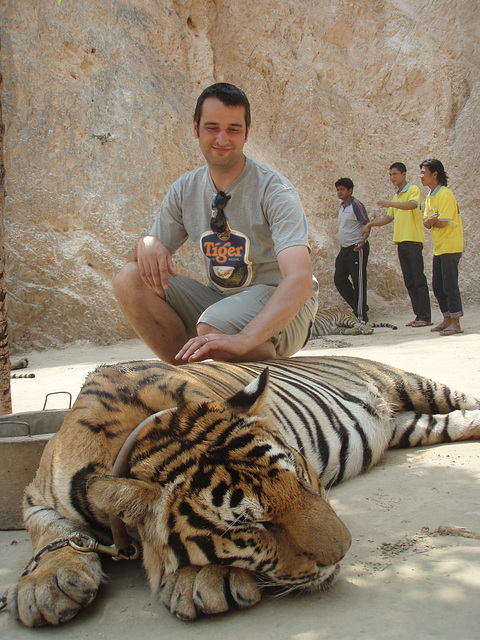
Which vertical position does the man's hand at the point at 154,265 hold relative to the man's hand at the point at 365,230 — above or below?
below

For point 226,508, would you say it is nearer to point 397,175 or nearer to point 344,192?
point 397,175

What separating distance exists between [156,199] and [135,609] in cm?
1025

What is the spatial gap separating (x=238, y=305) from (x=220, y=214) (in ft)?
2.19

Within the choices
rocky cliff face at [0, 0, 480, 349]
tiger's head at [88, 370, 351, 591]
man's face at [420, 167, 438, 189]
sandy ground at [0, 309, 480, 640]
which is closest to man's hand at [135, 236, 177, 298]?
sandy ground at [0, 309, 480, 640]

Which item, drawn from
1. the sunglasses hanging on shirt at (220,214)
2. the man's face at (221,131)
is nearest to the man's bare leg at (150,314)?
the sunglasses hanging on shirt at (220,214)

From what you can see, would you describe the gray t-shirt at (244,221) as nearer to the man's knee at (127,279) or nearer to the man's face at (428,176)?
the man's knee at (127,279)

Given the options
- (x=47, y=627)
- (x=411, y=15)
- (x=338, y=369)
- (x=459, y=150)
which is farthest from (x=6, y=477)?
(x=411, y=15)

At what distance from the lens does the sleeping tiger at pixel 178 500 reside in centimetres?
138

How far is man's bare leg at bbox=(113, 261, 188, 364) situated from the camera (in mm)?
3555

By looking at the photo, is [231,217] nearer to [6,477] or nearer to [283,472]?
[6,477]

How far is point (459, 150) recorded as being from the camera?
13.1 m

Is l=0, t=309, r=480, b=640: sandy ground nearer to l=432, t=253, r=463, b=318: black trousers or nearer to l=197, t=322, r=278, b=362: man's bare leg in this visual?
l=197, t=322, r=278, b=362: man's bare leg

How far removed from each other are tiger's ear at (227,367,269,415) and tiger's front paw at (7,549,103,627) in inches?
26.0

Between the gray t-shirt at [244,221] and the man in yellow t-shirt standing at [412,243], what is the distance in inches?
257
